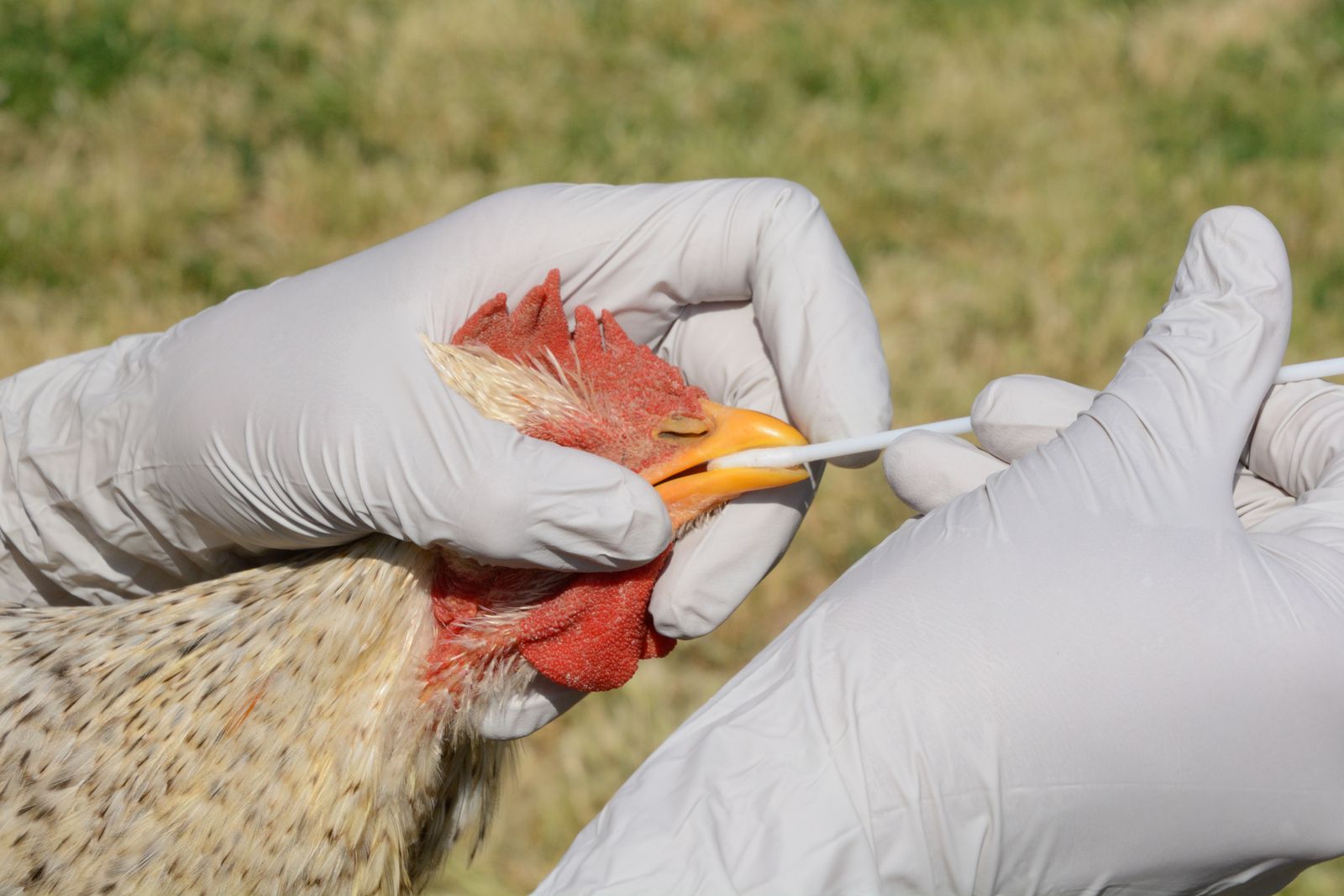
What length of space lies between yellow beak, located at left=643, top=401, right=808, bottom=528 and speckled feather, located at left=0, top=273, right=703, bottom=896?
54 millimetres

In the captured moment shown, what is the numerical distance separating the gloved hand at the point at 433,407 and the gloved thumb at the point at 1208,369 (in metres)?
0.56

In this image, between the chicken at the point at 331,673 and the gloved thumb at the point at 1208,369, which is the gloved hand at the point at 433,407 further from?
the gloved thumb at the point at 1208,369

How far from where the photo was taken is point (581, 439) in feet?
7.71

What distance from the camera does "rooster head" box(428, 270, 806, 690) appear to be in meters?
2.30

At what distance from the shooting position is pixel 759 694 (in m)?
2.24

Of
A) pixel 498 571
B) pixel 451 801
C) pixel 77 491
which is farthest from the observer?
A: pixel 77 491

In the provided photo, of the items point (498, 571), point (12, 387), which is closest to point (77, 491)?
point (12, 387)

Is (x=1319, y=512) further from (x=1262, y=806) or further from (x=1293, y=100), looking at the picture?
(x=1293, y=100)

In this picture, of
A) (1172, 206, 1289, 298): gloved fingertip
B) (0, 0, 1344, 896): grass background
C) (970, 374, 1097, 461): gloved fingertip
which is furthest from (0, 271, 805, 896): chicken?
(0, 0, 1344, 896): grass background

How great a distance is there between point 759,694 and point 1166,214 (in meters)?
5.31

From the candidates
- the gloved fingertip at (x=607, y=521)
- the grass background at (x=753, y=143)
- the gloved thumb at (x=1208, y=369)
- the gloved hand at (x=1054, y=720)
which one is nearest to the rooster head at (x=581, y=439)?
the gloved fingertip at (x=607, y=521)

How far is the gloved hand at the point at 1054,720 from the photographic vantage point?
81.0 inches

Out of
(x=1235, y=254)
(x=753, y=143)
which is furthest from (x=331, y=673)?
(x=753, y=143)

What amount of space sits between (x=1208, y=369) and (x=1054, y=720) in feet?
2.50
